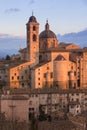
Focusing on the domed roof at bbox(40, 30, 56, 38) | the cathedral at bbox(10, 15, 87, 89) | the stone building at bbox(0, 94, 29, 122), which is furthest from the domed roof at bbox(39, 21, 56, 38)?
the stone building at bbox(0, 94, 29, 122)

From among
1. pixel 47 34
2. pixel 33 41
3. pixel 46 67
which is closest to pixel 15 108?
pixel 46 67

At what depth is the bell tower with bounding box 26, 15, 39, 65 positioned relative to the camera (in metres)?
53.5

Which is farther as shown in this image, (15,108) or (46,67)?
(46,67)

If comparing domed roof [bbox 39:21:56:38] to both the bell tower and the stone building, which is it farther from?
the stone building

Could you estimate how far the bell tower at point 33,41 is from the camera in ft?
175

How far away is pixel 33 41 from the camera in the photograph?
53.8m

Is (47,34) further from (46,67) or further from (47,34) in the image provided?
(46,67)

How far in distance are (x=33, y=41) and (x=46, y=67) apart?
2.38 metres

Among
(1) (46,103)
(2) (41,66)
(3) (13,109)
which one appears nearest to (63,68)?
(2) (41,66)

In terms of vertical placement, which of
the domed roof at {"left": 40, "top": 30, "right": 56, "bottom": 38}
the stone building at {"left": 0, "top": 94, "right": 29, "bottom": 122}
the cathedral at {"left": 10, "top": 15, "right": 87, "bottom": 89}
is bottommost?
the stone building at {"left": 0, "top": 94, "right": 29, "bottom": 122}

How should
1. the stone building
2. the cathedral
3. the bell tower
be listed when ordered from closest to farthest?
the stone building, the cathedral, the bell tower

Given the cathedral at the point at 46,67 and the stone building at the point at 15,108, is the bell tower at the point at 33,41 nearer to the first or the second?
the cathedral at the point at 46,67

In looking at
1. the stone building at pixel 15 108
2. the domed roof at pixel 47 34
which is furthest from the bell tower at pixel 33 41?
the stone building at pixel 15 108

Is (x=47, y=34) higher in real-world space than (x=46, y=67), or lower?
higher
